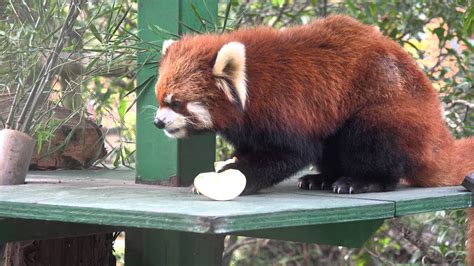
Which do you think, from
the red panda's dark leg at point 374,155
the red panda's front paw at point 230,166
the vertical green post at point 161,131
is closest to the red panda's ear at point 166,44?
the vertical green post at point 161,131

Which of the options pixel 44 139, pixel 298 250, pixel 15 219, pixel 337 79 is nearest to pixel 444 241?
pixel 298 250

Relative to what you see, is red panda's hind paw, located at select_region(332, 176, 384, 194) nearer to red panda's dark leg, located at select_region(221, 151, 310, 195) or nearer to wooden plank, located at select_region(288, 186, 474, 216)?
wooden plank, located at select_region(288, 186, 474, 216)

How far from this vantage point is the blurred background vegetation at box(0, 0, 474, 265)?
3.26 meters

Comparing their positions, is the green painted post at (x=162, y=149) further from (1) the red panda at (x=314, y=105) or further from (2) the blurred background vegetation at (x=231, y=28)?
(1) the red panda at (x=314, y=105)

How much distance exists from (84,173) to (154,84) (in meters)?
0.64

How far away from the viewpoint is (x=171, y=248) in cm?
297

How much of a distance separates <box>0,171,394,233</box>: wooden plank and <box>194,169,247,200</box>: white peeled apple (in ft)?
0.11

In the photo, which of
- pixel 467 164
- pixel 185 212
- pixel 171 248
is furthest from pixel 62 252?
pixel 467 164

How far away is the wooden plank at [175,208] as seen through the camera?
81.0 inches

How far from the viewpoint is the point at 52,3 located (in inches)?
132

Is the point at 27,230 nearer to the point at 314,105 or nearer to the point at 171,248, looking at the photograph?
the point at 171,248

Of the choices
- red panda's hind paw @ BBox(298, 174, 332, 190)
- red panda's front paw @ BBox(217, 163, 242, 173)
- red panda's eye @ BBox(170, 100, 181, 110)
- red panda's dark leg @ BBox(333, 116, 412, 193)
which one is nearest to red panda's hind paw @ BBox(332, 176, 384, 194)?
red panda's dark leg @ BBox(333, 116, 412, 193)

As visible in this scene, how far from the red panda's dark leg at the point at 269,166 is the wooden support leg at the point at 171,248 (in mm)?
305

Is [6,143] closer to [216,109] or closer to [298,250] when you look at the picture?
[216,109]
